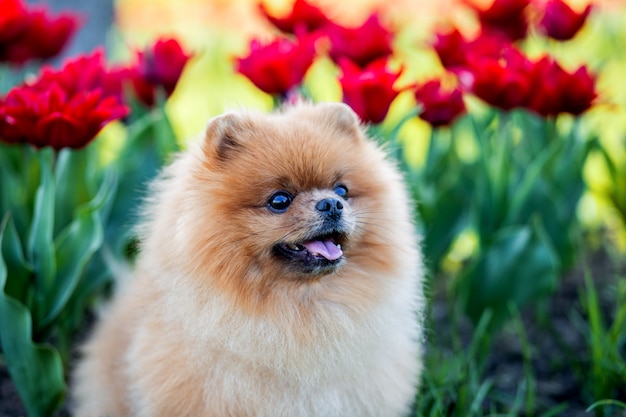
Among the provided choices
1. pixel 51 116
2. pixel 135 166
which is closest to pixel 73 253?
pixel 51 116

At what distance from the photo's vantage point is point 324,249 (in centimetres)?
227

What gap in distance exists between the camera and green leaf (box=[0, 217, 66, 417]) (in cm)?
256

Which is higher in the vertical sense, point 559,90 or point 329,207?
point 329,207

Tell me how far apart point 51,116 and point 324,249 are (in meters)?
1.08

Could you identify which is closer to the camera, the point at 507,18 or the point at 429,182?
the point at 429,182

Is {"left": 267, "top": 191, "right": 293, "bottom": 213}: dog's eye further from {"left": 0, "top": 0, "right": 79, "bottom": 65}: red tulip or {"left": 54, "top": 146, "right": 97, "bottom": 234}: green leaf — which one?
{"left": 0, "top": 0, "right": 79, "bottom": 65}: red tulip

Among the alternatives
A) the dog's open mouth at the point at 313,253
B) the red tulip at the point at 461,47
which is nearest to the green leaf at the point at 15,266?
the dog's open mouth at the point at 313,253

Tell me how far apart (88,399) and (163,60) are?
153 centimetres

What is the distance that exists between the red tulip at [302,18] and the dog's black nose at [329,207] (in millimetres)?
1739

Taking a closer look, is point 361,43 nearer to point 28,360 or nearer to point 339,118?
point 339,118

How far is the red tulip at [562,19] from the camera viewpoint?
12.0 feet

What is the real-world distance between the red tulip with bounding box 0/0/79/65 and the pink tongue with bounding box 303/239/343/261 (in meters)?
2.07

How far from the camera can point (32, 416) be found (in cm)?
281

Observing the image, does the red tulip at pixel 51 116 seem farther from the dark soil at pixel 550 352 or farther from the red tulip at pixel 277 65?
the dark soil at pixel 550 352
